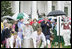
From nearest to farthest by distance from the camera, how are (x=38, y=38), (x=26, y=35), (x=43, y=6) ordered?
(x=38, y=38)
(x=26, y=35)
(x=43, y=6)

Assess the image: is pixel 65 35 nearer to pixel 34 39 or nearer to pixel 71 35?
pixel 71 35

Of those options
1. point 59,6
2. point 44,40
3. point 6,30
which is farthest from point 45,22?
point 59,6

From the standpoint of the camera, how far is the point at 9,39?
39.5 ft

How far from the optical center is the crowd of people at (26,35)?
11.7 metres

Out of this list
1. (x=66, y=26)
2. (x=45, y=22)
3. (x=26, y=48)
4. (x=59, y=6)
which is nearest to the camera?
(x=26, y=48)

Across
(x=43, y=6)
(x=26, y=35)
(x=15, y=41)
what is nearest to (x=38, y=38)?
(x=26, y=35)

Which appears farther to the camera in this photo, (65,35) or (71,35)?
(65,35)

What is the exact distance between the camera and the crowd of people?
11719 mm

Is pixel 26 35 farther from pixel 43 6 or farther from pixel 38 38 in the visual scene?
pixel 43 6

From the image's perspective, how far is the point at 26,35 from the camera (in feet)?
39.4

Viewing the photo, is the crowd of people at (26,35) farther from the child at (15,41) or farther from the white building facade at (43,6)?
the white building facade at (43,6)

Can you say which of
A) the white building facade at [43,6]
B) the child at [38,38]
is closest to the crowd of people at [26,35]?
the child at [38,38]

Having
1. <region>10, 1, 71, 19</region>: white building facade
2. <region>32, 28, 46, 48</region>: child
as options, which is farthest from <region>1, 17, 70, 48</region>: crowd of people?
<region>10, 1, 71, 19</region>: white building facade

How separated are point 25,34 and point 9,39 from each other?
879mm
